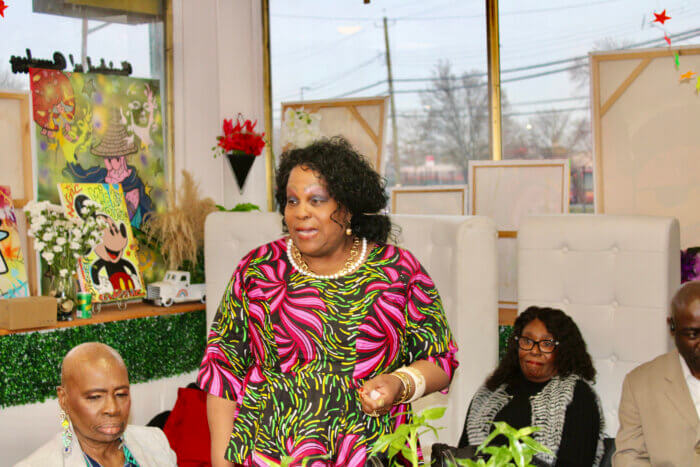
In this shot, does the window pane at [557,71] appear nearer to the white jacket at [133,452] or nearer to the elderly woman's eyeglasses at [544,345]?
the elderly woman's eyeglasses at [544,345]

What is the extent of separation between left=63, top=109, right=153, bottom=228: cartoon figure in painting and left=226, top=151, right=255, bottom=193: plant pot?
21.0 inches

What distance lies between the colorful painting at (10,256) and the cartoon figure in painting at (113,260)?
34cm

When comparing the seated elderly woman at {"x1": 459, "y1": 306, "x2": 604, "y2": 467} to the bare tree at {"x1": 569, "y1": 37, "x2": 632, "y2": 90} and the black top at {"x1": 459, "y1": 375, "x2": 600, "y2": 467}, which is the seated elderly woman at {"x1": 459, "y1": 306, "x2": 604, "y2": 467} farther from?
the bare tree at {"x1": 569, "y1": 37, "x2": 632, "y2": 90}

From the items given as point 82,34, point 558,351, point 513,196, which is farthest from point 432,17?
point 558,351

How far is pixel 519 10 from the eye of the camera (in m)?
4.05

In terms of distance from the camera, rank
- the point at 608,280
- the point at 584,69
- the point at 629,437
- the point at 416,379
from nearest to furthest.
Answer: the point at 416,379 → the point at 629,437 → the point at 608,280 → the point at 584,69

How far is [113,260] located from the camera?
3.98m

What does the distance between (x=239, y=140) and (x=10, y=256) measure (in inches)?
57.5

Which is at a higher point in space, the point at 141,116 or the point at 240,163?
the point at 141,116

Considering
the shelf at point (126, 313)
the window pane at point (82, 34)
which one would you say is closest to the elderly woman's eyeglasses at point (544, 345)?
the shelf at point (126, 313)

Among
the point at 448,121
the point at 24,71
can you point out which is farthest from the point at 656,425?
the point at 24,71

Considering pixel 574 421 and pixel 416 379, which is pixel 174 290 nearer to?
pixel 574 421

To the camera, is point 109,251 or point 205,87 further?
point 205,87

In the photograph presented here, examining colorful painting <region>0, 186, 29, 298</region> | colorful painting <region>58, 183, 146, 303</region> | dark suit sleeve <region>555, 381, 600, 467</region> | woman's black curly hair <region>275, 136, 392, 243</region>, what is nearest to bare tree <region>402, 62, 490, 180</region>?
colorful painting <region>58, 183, 146, 303</region>
